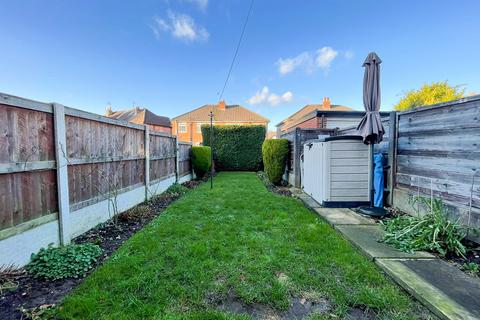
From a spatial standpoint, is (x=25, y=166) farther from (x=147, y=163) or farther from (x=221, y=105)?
(x=221, y=105)

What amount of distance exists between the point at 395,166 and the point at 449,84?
19858 millimetres

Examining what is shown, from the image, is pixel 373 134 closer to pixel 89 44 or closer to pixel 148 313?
pixel 148 313

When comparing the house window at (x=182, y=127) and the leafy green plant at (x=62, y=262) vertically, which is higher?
the house window at (x=182, y=127)

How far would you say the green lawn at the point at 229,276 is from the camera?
1.65 metres

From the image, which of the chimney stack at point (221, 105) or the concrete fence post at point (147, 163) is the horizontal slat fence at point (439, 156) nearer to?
the concrete fence post at point (147, 163)

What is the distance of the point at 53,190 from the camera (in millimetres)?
2652

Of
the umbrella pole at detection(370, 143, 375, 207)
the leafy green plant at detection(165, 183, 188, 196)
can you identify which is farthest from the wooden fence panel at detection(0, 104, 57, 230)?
the umbrella pole at detection(370, 143, 375, 207)

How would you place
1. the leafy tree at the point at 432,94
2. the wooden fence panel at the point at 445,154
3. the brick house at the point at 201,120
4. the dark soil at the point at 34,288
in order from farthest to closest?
the brick house at the point at 201,120, the leafy tree at the point at 432,94, the wooden fence panel at the point at 445,154, the dark soil at the point at 34,288

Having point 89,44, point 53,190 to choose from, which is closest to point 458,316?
point 53,190

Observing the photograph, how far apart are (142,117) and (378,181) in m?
31.4

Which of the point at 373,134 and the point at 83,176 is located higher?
the point at 373,134

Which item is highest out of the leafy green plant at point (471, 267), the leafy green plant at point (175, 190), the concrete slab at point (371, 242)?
the leafy green plant at point (471, 267)

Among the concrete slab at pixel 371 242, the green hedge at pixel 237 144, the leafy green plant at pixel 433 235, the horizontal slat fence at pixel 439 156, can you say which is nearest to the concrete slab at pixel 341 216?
the concrete slab at pixel 371 242

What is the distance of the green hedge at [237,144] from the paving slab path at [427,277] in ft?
34.0
